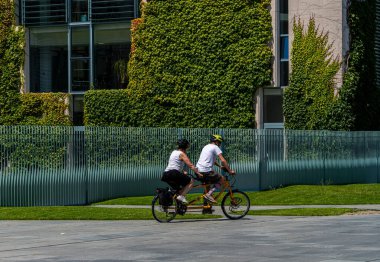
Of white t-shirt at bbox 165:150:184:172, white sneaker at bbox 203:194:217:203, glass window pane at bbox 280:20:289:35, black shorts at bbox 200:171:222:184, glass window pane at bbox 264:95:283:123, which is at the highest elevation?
glass window pane at bbox 280:20:289:35

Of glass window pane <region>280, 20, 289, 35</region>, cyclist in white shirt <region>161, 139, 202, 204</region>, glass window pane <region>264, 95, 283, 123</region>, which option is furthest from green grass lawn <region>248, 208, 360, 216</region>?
glass window pane <region>280, 20, 289, 35</region>

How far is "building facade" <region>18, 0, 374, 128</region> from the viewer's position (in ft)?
127

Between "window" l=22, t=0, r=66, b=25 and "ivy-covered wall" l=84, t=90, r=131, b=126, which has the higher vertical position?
"window" l=22, t=0, r=66, b=25

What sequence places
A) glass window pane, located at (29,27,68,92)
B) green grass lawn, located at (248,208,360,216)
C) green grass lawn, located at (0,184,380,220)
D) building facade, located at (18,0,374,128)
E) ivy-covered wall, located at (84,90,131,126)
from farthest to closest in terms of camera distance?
1. glass window pane, located at (29,27,68,92)
2. ivy-covered wall, located at (84,90,131,126)
3. building facade, located at (18,0,374,128)
4. green grass lawn, located at (248,208,360,216)
5. green grass lawn, located at (0,184,380,220)

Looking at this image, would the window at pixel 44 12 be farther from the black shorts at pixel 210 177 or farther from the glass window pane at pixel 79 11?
the black shorts at pixel 210 177

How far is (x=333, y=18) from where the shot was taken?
3731 centimetres

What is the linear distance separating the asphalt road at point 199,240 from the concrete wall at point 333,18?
16.0 metres

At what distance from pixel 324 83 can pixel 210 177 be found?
A: 16.7 meters

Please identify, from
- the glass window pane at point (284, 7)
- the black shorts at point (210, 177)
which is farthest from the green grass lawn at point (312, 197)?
the glass window pane at point (284, 7)

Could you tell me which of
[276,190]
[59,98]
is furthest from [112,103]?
[276,190]

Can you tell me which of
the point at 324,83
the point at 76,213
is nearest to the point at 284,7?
the point at 324,83

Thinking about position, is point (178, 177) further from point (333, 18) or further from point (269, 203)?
point (333, 18)

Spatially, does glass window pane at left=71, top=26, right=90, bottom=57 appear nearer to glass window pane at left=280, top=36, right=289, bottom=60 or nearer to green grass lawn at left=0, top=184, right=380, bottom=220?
glass window pane at left=280, top=36, right=289, bottom=60

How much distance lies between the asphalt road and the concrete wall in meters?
16.0
